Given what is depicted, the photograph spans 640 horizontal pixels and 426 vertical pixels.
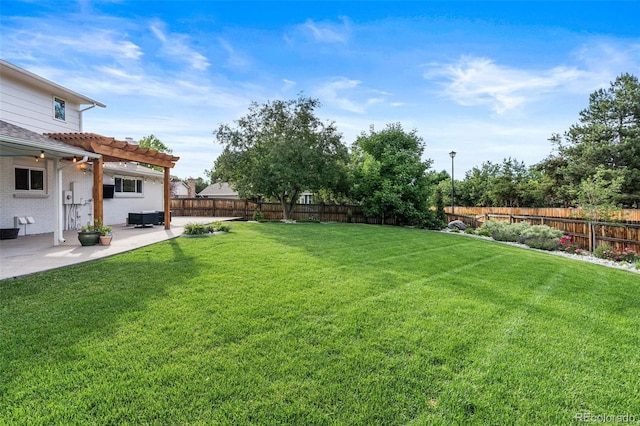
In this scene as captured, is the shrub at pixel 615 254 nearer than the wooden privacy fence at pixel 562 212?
Yes

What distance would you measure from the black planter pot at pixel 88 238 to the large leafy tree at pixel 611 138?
23.4 meters

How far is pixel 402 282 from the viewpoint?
16.9 feet

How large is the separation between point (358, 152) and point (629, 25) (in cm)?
1427

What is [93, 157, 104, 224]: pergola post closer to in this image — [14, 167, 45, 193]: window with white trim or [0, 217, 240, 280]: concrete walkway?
[0, 217, 240, 280]: concrete walkway

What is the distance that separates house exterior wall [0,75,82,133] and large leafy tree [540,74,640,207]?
2504 cm

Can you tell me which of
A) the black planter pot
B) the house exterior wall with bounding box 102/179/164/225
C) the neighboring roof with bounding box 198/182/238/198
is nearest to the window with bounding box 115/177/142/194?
the house exterior wall with bounding box 102/179/164/225

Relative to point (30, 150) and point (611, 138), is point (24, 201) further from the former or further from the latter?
point (611, 138)

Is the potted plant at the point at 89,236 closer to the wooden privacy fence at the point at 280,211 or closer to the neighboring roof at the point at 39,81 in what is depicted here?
the neighboring roof at the point at 39,81

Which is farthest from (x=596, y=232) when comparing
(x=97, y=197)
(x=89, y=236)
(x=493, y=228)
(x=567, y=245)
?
(x=97, y=197)

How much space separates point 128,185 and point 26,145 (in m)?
9.23

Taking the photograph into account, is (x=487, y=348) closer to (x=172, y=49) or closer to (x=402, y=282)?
(x=402, y=282)

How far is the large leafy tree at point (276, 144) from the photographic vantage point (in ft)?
56.4

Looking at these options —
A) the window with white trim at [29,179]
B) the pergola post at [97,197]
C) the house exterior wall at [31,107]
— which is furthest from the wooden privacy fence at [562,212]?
the window with white trim at [29,179]

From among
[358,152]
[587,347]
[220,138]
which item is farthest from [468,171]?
[587,347]
